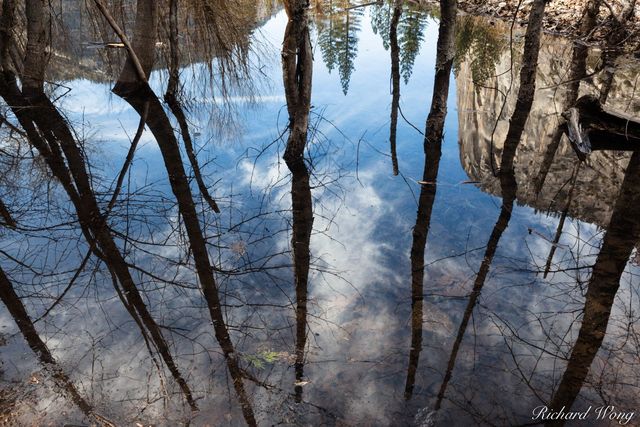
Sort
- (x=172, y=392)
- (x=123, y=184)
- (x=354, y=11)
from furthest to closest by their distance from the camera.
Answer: (x=354, y=11) → (x=123, y=184) → (x=172, y=392)

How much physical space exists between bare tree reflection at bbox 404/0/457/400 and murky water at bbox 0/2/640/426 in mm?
23

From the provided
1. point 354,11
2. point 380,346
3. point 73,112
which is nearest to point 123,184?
point 73,112

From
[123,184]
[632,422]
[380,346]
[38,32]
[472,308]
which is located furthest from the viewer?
[38,32]

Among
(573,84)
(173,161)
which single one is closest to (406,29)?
(573,84)

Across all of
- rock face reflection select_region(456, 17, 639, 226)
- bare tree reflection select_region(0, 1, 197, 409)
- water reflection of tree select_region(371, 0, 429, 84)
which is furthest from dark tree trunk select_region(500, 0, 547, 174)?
bare tree reflection select_region(0, 1, 197, 409)

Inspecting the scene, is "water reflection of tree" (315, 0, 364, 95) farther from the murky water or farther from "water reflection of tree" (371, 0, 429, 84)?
the murky water

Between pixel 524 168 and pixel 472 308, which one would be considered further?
pixel 524 168

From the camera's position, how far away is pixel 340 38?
49.8 feet

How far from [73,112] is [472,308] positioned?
6.95m

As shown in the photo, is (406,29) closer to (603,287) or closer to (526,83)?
(526,83)

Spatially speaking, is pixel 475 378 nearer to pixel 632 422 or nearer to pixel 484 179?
pixel 632 422

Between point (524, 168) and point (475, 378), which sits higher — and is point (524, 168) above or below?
above

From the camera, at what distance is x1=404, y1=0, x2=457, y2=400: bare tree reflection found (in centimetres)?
337

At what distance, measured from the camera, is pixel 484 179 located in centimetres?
568
